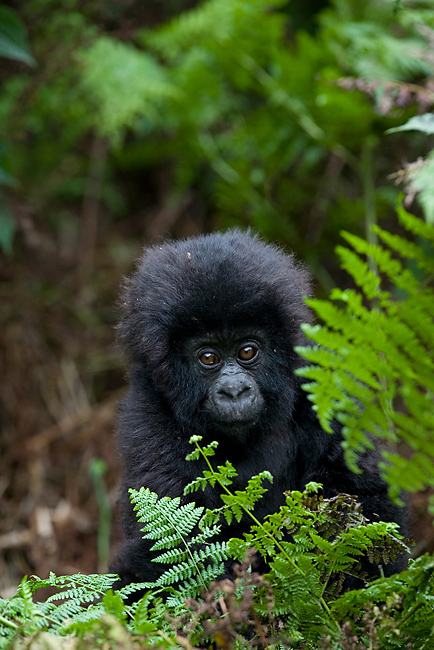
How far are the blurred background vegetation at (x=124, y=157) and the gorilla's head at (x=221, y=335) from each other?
180 cm

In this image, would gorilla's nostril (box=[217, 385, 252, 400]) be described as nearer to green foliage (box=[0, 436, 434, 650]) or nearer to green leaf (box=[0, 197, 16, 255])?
green foliage (box=[0, 436, 434, 650])

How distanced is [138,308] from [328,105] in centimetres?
265

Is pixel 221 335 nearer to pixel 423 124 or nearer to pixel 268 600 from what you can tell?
pixel 423 124

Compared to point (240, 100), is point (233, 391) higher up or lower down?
lower down

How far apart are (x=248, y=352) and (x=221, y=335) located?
0.55ft

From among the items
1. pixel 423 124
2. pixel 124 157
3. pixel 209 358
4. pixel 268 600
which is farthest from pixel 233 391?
pixel 124 157

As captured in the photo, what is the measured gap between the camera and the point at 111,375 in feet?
23.9

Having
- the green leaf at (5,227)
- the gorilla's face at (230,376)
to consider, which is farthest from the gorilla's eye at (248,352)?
the green leaf at (5,227)

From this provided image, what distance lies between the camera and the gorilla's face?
3379 millimetres

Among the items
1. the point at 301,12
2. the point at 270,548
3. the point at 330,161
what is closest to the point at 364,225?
the point at 330,161

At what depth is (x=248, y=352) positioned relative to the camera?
352 cm

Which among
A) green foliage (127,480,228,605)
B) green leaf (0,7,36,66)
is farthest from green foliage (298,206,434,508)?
green leaf (0,7,36,66)

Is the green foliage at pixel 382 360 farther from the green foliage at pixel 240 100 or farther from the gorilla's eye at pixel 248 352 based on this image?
the green foliage at pixel 240 100

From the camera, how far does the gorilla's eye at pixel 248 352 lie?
352cm
